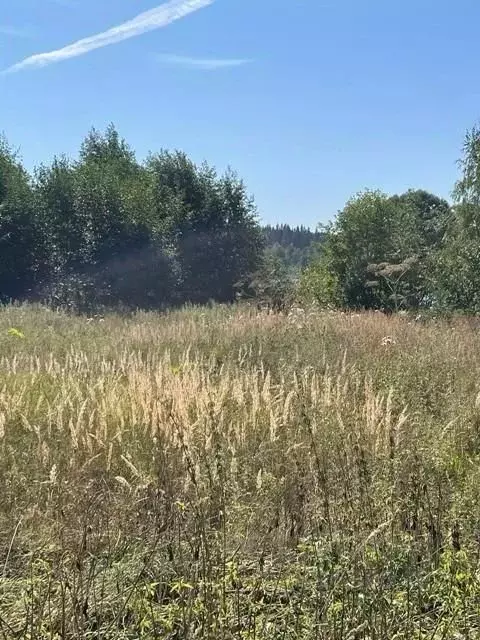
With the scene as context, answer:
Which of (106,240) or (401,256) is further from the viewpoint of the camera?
(401,256)

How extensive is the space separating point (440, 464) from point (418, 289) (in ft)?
56.6

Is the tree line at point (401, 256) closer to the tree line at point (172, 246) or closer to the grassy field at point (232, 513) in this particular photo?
the tree line at point (172, 246)

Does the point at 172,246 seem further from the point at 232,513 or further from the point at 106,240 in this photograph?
the point at 232,513

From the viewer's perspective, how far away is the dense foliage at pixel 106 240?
2234cm

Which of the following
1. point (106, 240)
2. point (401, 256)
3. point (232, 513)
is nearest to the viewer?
point (232, 513)

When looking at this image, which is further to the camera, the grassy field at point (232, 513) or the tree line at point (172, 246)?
the tree line at point (172, 246)

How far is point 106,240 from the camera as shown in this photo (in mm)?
22906

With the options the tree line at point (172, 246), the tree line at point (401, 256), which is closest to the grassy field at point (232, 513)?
the tree line at point (401, 256)

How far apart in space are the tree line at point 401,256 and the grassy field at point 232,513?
32.0 ft

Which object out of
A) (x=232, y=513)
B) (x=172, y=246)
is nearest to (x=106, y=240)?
(x=172, y=246)

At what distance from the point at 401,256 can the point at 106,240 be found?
37.8 ft

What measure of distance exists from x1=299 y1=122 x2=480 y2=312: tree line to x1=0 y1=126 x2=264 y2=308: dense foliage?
4.60 m

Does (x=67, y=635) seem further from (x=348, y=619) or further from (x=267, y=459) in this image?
(x=267, y=459)

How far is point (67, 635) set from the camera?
1965 mm
